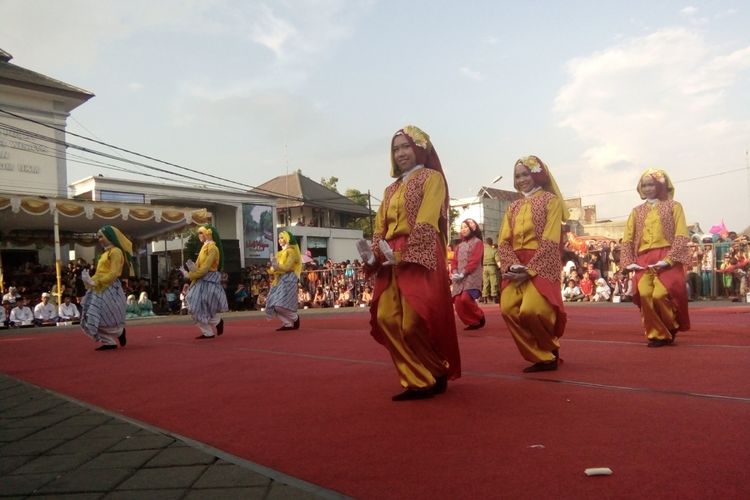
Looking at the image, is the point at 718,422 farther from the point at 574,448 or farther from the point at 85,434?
the point at 85,434

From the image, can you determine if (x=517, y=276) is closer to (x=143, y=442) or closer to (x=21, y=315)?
(x=143, y=442)

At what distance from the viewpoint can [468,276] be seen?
31.0 ft

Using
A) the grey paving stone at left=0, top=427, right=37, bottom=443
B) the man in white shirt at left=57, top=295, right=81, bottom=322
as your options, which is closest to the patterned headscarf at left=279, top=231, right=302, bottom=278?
the grey paving stone at left=0, top=427, right=37, bottom=443

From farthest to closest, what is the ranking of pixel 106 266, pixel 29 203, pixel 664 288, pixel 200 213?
pixel 200 213, pixel 29 203, pixel 106 266, pixel 664 288

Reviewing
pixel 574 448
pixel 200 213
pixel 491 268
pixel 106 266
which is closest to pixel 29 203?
pixel 200 213

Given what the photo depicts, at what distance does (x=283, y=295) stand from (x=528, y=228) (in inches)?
233

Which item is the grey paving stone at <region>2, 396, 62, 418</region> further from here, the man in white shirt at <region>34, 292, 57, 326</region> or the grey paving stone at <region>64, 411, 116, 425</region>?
the man in white shirt at <region>34, 292, 57, 326</region>

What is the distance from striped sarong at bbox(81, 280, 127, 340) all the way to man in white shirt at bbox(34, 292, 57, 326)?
31.0 feet

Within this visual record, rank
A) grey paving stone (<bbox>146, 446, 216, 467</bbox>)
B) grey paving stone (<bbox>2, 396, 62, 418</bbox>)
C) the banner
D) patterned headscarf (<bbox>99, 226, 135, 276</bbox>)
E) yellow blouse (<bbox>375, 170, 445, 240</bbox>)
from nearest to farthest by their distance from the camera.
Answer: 1. grey paving stone (<bbox>146, 446, 216, 467</bbox>)
2. yellow blouse (<bbox>375, 170, 445, 240</bbox>)
3. grey paving stone (<bbox>2, 396, 62, 418</bbox>)
4. patterned headscarf (<bbox>99, 226, 135, 276</bbox>)
5. the banner

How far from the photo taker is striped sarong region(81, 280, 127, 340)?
8.15m

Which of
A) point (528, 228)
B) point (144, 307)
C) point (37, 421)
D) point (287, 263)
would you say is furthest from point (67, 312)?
point (528, 228)

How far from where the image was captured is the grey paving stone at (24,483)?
2.54m

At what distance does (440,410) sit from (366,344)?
12.8 feet

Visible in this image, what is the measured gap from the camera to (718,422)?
3023 millimetres
